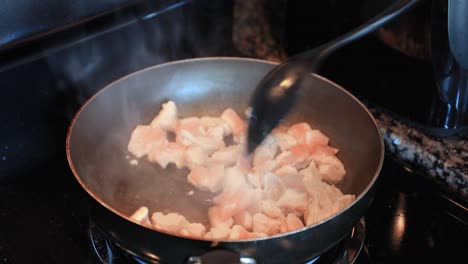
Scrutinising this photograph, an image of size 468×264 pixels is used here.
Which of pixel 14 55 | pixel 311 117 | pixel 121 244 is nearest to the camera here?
pixel 121 244

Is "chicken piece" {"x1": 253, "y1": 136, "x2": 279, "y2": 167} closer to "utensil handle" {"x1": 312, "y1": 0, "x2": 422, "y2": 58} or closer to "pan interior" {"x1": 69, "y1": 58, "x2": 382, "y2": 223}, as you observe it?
"pan interior" {"x1": 69, "y1": 58, "x2": 382, "y2": 223}

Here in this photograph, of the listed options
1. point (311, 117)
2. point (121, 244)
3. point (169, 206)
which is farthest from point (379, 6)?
point (121, 244)

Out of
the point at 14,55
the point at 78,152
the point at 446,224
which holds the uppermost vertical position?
the point at 14,55

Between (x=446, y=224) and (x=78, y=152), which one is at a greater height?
(x=78, y=152)

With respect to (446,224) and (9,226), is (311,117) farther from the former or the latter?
(9,226)

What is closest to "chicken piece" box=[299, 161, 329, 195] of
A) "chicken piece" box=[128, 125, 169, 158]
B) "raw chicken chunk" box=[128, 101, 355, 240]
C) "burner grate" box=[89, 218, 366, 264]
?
"raw chicken chunk" box=[128, 101, 355, 240]

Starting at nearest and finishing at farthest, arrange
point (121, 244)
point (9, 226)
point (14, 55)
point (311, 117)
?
point (121, 244) < point (9, 226) < point (14, 55) < point (311, 117)
